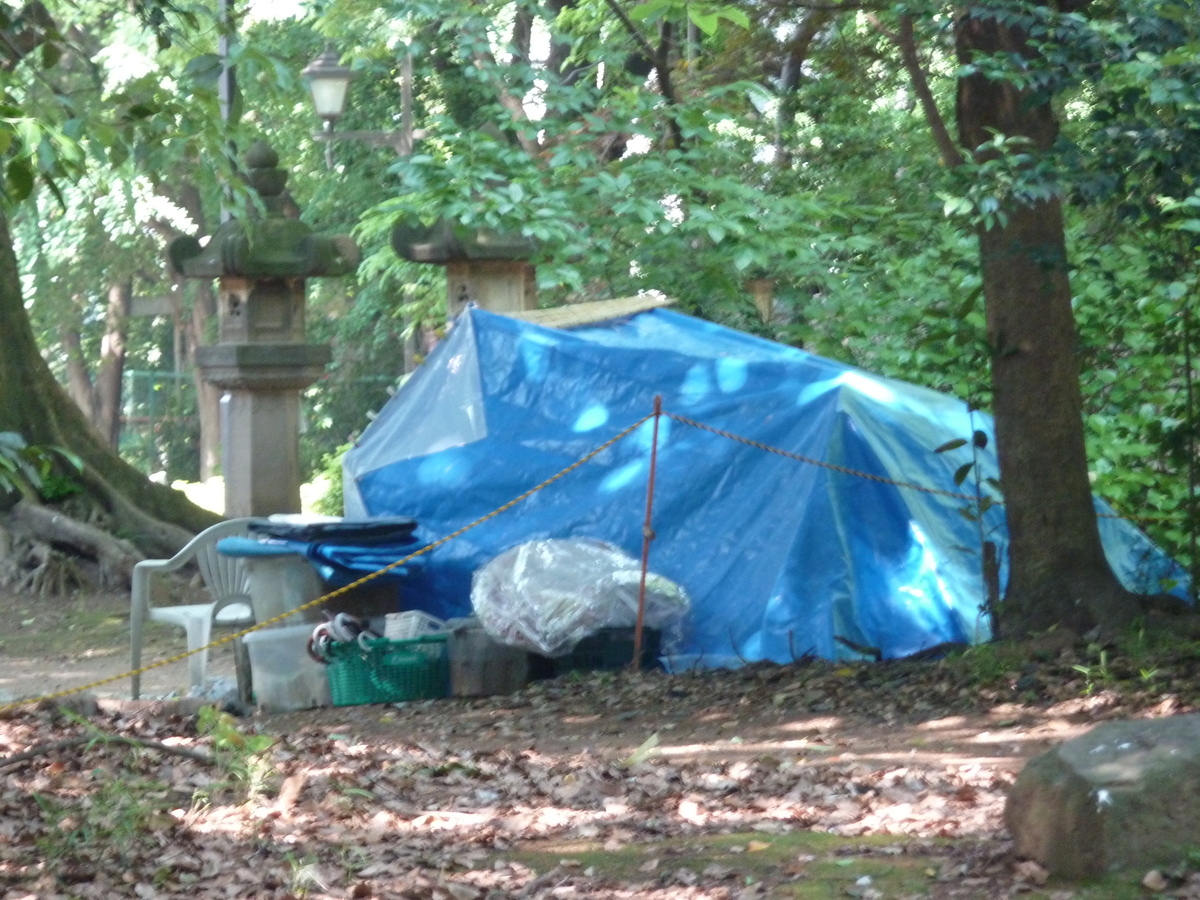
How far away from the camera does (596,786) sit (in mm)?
5824

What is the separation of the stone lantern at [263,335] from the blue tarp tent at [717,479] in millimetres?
2149

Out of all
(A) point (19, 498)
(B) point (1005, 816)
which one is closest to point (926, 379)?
(B) point (1005, 816)

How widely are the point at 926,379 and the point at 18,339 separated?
772cm

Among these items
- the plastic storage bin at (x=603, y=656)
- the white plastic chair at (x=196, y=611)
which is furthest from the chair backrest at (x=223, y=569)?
the plastic storage bin at (x=603, y=656)

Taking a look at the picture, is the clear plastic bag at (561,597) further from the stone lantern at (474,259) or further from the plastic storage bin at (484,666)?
the stone lantern at (474,259)

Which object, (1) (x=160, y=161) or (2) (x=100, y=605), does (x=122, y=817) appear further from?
(2) (x=100, y=605)

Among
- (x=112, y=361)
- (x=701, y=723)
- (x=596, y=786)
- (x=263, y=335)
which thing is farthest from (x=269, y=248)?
(x=112, y=361)

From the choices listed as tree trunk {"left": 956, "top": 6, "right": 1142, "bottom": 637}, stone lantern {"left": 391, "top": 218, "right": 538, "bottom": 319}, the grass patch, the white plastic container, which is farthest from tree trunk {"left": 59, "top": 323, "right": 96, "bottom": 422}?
the grass patch

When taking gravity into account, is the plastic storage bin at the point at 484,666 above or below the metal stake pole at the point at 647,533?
below

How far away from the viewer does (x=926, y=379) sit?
33.4 feet

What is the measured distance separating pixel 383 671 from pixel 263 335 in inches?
172

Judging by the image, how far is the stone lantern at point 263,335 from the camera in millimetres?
11758

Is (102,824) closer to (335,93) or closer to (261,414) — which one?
(261,414)

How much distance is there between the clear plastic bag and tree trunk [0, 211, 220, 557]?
20.0 feet
